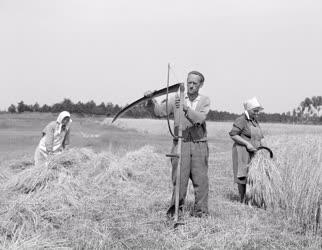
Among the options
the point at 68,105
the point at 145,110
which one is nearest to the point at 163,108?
the point at 145,110

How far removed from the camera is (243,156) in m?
7.02

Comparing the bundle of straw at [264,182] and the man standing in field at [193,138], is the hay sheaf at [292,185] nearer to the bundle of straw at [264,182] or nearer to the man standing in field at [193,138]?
the bundle of straw at [264,182]

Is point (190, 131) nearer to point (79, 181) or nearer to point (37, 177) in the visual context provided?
point (79, 181)

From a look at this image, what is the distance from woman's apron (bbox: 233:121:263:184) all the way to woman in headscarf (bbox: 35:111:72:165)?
301 centimetres

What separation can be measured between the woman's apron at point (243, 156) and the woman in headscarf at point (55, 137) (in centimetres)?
301

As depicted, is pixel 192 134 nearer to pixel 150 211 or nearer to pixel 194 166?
pixel 194 166

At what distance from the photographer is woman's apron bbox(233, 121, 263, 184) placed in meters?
6.96

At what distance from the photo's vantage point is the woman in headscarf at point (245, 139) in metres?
6.94

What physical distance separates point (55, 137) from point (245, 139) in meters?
3.37

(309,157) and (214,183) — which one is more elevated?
(309,157)

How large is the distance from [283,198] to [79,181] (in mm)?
3085

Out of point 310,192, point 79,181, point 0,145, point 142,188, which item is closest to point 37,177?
point 79,181

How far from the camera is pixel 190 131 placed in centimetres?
547

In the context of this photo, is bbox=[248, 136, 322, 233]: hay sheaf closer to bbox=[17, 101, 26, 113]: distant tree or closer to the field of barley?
the field of barley
